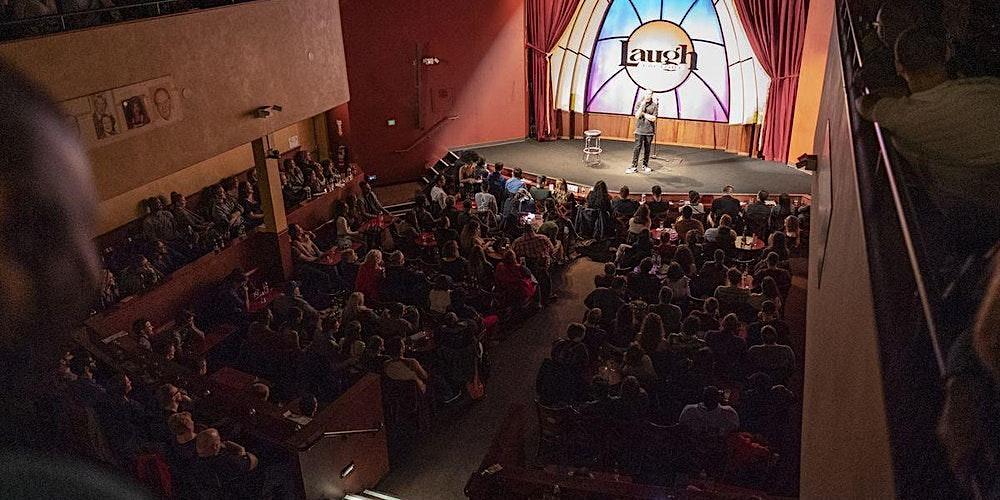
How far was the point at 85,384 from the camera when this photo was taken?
625 cm

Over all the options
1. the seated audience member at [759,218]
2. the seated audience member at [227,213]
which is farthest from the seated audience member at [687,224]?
the seated audience member at [227,213]

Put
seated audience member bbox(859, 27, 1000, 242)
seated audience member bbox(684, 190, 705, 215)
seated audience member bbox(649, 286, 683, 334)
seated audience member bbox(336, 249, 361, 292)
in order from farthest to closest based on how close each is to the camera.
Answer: seated audience member bbox(684, 190, 705, 215), seated audience member bbox(336, 249, 361, 292), seated audience member bbox(649, 286, 683, 334), seated audience member bbox(859, 27, 1000, 242)

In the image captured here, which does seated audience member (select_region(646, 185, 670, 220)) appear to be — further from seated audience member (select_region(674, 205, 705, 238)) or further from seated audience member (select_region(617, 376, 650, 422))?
seated audience member (select_region(617, 376, 650, 422))

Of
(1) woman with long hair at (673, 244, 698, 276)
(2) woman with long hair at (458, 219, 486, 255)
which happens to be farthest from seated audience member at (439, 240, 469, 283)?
(1) woman with long hair at (673, 244, 698, 276)

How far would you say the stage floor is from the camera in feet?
47.3

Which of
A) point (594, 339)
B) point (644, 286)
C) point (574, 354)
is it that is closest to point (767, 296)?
point (644, 286)

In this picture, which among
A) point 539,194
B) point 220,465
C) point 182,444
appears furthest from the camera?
point 539,194

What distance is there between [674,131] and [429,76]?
5866 mm

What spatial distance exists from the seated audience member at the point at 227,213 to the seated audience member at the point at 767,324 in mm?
7614

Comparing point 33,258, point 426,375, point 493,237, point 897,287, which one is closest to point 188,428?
point 426,375

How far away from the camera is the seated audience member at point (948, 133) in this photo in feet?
7.78

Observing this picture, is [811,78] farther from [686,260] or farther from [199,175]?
[199,175]

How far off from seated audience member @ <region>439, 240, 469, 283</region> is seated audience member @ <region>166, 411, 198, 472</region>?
452 cm

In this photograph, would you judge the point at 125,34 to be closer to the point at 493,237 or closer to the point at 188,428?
the point at 188,428
